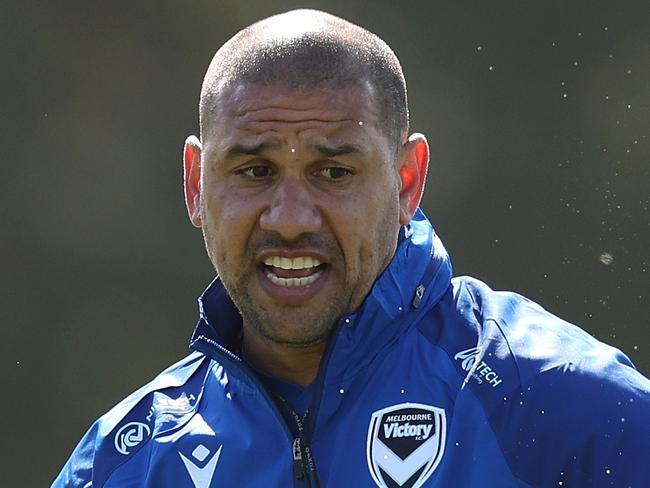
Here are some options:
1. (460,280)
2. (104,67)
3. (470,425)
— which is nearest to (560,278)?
(104,67)

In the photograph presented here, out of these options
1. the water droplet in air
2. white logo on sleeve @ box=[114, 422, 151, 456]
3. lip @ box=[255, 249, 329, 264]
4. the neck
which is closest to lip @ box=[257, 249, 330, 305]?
lip @ box=[255, 249, 329, 264]

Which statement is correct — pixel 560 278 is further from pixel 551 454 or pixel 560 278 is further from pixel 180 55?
pixel 551 454

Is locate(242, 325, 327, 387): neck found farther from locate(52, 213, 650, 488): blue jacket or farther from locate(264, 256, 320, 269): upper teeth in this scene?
locate(264, 256, 320, 269): upper teeth

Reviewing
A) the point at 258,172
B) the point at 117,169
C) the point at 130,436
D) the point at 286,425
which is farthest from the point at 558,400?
the point at 117,169

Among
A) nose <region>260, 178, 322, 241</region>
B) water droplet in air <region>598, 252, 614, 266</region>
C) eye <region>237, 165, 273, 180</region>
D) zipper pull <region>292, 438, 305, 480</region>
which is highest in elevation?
eye <region>237, 165, 273, 180</region>

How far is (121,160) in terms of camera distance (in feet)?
19.9

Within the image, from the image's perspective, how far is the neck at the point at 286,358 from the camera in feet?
9.32

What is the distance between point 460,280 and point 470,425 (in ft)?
1.43

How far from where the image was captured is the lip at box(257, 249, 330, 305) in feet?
8.87

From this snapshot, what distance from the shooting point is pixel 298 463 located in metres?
2.62

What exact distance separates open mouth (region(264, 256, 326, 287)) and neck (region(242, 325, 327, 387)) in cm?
15

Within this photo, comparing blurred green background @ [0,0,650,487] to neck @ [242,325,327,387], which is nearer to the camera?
neck @ [242,325,327,387]

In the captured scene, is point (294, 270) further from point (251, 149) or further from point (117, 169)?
point (117, 169)

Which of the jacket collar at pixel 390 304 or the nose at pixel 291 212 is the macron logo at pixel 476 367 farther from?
the nose at pixel 291 212
